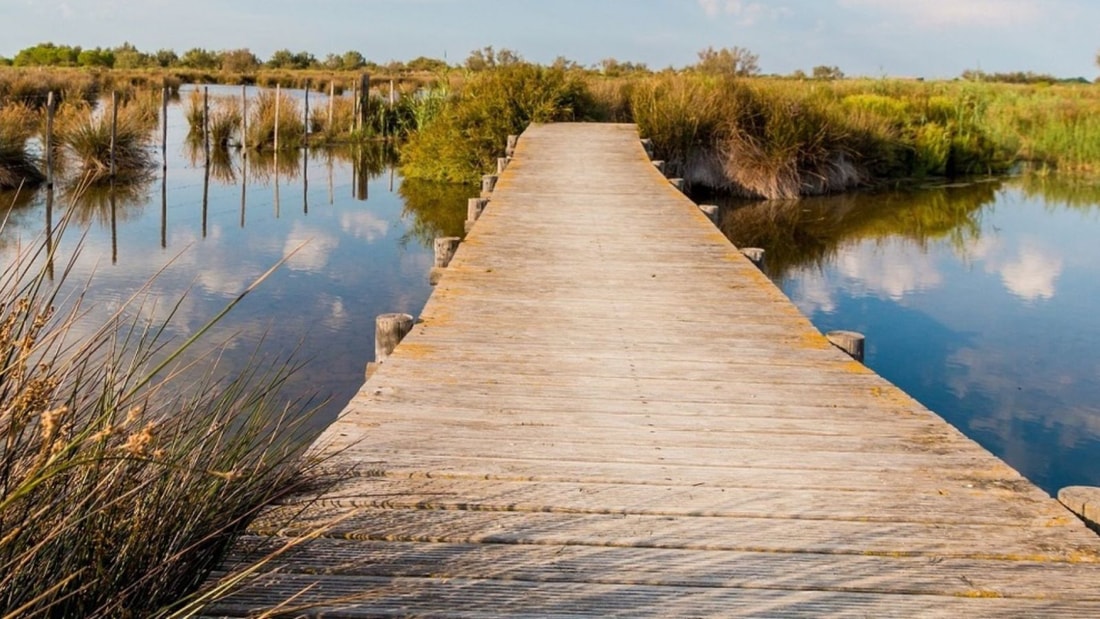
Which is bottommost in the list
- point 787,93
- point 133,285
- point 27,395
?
point 133,285

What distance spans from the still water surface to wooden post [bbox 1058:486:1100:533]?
260 cm

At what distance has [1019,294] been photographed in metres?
9.80

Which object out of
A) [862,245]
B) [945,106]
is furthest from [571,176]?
[945,106]

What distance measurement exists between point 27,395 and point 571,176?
8866mm

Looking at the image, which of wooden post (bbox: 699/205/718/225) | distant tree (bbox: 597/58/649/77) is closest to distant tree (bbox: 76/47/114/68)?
distant tree (bbox: 597/58/649/77)

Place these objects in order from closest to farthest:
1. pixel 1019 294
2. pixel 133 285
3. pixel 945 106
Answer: pixel 133 285 → pixel 1019 294 → pixel 945 106

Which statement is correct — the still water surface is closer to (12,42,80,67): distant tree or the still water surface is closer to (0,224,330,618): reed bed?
(0,224,330,618): reed bed

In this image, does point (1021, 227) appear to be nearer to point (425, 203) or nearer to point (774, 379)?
point (425, 203)

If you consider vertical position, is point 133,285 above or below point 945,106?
below

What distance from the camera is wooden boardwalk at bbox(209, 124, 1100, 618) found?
90.9 inches

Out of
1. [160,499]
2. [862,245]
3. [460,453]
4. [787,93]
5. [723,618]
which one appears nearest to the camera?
[160,499]

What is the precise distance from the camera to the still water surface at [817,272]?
647 centimetres

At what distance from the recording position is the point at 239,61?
54.2m

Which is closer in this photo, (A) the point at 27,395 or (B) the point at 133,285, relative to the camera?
(A) the point at 27,395
